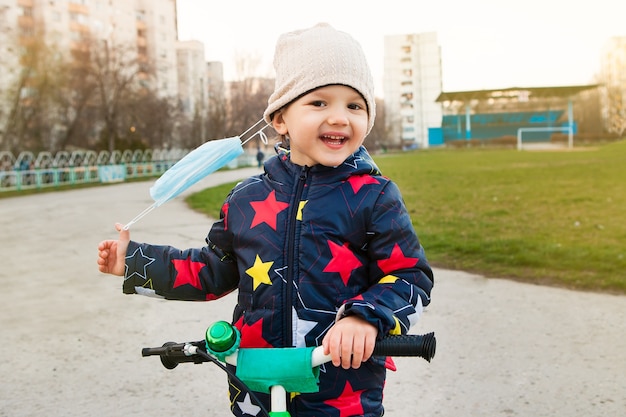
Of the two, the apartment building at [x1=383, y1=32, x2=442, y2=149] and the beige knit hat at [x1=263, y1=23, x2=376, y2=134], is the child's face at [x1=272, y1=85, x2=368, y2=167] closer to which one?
the beige knit hat at [x1=263, y1=23, x2=376, y2=134]

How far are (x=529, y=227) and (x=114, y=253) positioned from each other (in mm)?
7595

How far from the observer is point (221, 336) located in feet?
4.61

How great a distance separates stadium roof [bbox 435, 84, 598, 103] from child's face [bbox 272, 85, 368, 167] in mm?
56199

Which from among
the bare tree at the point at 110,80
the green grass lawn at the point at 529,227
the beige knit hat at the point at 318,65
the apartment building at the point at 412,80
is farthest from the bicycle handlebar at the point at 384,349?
the apartment building at the point at 412,80

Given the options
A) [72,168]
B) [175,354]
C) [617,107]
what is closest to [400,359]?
[175,354]

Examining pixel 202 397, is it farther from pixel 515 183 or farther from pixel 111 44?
pixel 111 44

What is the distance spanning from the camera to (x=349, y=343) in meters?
1.38

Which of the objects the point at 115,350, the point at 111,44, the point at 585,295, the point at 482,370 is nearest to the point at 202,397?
the point at 115,350

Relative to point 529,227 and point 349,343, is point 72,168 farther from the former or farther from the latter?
point 349,343

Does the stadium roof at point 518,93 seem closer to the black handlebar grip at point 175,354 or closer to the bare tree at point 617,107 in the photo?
the bare tree at point 617,107

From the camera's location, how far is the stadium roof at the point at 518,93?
56.4 meters

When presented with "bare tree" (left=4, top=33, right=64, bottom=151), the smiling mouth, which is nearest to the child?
the smiling mouth

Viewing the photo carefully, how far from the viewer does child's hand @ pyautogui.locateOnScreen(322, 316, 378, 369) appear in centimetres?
138

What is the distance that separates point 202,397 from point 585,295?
3.14m
